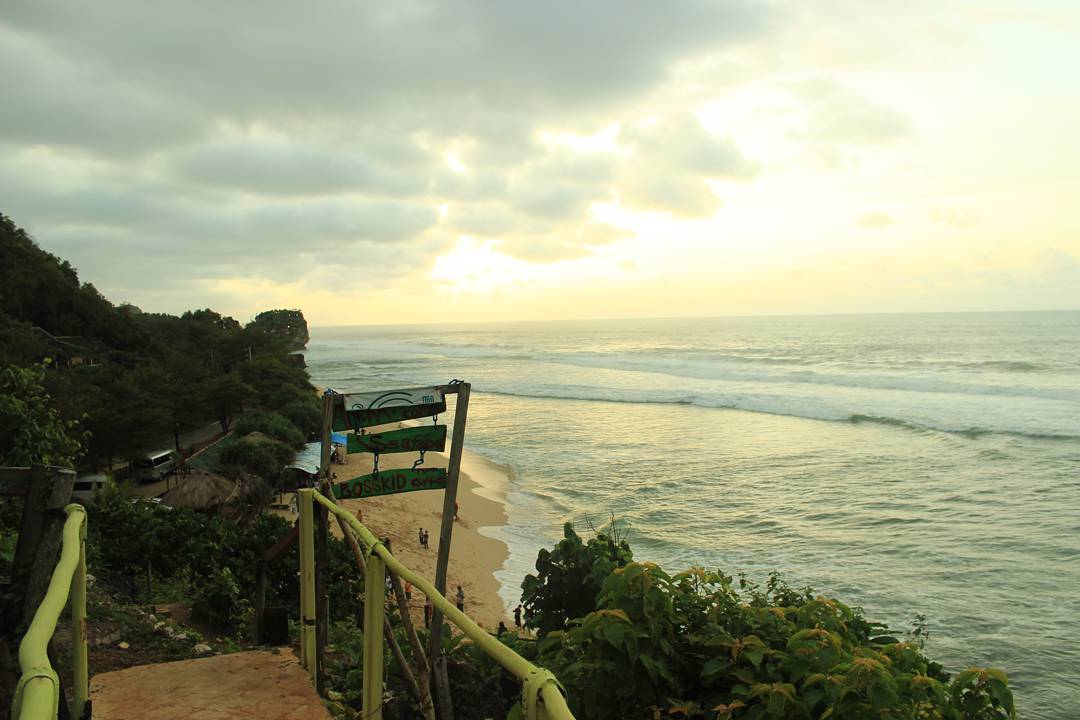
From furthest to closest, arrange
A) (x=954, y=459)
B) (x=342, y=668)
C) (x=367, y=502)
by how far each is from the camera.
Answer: (x=954, y=459) < (x=367, y=502) < (x=342, y=668)

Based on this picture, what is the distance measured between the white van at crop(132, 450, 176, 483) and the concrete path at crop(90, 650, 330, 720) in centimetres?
2167

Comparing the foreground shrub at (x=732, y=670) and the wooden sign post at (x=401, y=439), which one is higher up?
the wooden sign post at (x=401, y=439)

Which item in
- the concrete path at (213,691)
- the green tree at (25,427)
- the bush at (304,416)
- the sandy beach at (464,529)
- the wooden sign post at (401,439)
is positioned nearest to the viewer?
the concrete path at (213,691)

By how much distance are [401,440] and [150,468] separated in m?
23.4

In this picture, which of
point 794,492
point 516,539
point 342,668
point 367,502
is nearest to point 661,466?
point 794,492

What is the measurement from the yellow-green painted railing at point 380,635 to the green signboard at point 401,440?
1.10 ft

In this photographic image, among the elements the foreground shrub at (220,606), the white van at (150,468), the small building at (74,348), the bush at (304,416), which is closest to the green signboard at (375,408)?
the foreground shrub at (220,606)

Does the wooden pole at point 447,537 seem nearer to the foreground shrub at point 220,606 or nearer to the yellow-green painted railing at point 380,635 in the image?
the yellow-green painted railing at point 380,635

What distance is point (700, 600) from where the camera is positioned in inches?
150

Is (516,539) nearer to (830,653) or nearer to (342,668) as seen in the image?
(342,668)

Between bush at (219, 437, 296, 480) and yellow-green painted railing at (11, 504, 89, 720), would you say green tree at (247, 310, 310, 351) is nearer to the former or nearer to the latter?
bush at (219, 437, 296, 480)

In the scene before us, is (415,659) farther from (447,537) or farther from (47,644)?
(47,644)

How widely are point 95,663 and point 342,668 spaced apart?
1.76m

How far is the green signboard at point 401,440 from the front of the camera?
3.71m
